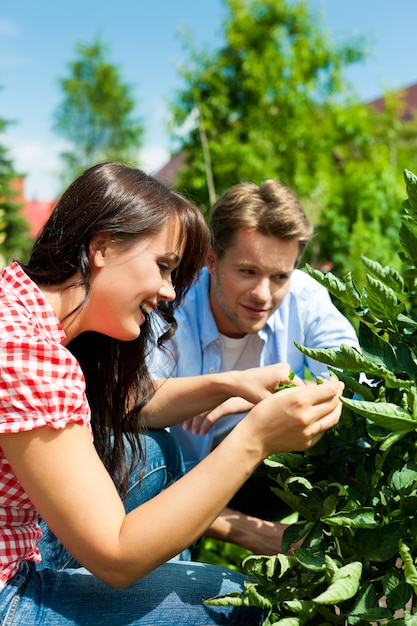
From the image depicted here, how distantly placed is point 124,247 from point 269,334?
4.13 feet

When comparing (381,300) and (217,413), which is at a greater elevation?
(381,300)

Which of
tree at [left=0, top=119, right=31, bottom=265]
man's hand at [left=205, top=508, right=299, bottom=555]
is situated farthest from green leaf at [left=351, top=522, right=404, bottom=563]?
tree at [left=0, top=119, right=31, bottom=265]

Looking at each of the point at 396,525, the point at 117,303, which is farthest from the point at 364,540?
the point at 117,303

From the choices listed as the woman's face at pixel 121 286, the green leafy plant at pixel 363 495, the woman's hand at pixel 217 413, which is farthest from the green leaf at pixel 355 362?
the woman's hand at pixel 217 413

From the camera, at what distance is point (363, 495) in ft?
4.49

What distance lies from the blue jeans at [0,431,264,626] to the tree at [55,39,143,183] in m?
25.5

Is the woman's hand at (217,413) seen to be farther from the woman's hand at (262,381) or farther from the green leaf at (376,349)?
the green leaf at (376,349)

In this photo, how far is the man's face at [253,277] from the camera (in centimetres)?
254

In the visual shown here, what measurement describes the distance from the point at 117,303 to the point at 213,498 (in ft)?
1.52

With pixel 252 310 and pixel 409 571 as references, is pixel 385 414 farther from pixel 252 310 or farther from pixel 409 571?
pixel 252 310

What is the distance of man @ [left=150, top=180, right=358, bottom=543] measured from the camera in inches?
101

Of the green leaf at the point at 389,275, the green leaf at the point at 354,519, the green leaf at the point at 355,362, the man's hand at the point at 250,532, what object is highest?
the green leaf at the point at 389,275

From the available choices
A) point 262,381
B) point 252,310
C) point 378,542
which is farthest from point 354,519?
point 252,310

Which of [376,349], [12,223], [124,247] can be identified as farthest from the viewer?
[12,223]
